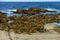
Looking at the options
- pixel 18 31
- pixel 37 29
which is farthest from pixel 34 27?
pixel 18 31

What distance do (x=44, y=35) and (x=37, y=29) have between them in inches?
67.4

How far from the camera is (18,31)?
55.5ft

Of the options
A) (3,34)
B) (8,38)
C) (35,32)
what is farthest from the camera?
(35,32)

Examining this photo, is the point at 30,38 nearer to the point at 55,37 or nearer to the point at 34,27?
the point at 55,37

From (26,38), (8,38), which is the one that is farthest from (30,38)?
(8,38)

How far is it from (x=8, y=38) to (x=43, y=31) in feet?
11.6

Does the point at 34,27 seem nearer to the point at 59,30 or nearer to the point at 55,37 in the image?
the point at 59,30

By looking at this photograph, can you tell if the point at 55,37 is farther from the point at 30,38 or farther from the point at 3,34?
the point at 3,34

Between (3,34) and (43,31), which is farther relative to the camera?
(43,31)

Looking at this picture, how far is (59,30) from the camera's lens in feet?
57.4

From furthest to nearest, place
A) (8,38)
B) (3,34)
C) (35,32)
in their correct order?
(35,32) → (3,34) → (8,38)

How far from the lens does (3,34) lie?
15914 mm

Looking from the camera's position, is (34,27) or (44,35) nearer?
(44,35)

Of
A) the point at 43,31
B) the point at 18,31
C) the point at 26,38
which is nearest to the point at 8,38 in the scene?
the point at 26,38
